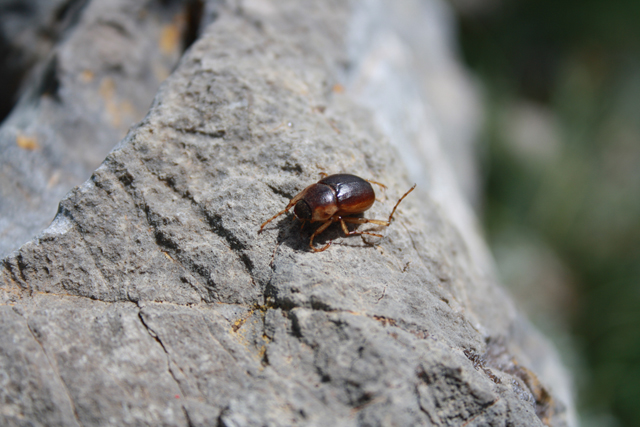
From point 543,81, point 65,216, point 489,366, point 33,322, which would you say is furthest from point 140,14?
point 543,81

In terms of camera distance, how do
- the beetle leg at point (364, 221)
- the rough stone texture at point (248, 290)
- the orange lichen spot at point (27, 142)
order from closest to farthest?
1. the rough stone texture at point (248, 290)
2. the beetle leg at point (364, 221)
3. the orange lichen spot at point (27, 142)

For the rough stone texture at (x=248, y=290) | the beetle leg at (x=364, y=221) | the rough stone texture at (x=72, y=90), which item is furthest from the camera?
the rough stone texture at (x=72, y=90)

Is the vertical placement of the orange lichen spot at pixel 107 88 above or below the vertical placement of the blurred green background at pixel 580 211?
below

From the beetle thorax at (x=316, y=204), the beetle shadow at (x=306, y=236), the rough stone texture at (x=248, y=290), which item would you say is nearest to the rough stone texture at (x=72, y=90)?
the rough stone texture at (x=248, y=290)

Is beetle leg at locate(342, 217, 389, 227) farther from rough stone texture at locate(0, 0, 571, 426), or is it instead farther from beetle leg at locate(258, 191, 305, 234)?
beetle leg at locate(258, 191, 305, 234)

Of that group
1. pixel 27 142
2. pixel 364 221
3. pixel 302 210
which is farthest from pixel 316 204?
pixel 27 142

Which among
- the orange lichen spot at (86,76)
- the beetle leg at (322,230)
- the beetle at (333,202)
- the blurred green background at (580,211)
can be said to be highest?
the blurred green background at (580,211)

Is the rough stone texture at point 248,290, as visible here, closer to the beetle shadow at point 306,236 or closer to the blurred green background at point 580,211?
the beetle shadow at point 306,236

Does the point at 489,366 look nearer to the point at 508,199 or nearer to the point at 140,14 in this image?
the point at 140,14
